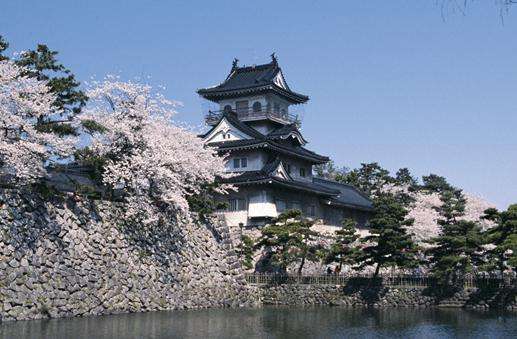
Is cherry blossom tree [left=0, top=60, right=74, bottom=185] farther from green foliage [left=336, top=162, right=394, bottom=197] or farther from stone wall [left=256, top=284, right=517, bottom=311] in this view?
green foliage [left=336, top=162, right=394, bottom=197]

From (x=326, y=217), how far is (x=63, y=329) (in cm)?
2740

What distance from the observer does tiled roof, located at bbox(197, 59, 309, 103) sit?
4375 cm

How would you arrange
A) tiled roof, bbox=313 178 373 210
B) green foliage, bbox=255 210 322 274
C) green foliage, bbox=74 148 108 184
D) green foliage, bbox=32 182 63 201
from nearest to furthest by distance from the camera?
green foliage, bbox=32 182 63 201, green foliage, bbox=74 148 108 184, green foliage, bbox=255 210 322 274, tiled roof, bbox=313 178 373 210

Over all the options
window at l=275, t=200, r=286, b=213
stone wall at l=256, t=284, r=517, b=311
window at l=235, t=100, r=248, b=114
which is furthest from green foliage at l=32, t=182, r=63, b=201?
window at l=235, t=100, r=248, b=114

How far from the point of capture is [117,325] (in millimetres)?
21031

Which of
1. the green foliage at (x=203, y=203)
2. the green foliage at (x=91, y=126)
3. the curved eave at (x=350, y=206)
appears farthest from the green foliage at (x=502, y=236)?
the green foliage at (x=91, y=126)

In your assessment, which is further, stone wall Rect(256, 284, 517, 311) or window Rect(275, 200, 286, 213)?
window Rect(275, 200, 286, 213)

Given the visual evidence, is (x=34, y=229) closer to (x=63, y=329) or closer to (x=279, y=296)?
(x=63, y=329)

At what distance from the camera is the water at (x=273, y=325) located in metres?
19.2

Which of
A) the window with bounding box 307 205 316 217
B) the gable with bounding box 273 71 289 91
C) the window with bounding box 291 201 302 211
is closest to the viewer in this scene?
the window with bounding box 291 201 302 211

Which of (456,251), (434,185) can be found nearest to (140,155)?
(456,251)

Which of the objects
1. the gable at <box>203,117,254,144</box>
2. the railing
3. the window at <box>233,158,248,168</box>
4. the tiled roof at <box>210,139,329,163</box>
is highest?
the gable at <box>203,117,254,144</box>

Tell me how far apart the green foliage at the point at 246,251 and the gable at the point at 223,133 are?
26.2 feet

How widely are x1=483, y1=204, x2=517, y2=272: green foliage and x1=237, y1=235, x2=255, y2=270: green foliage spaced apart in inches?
496
